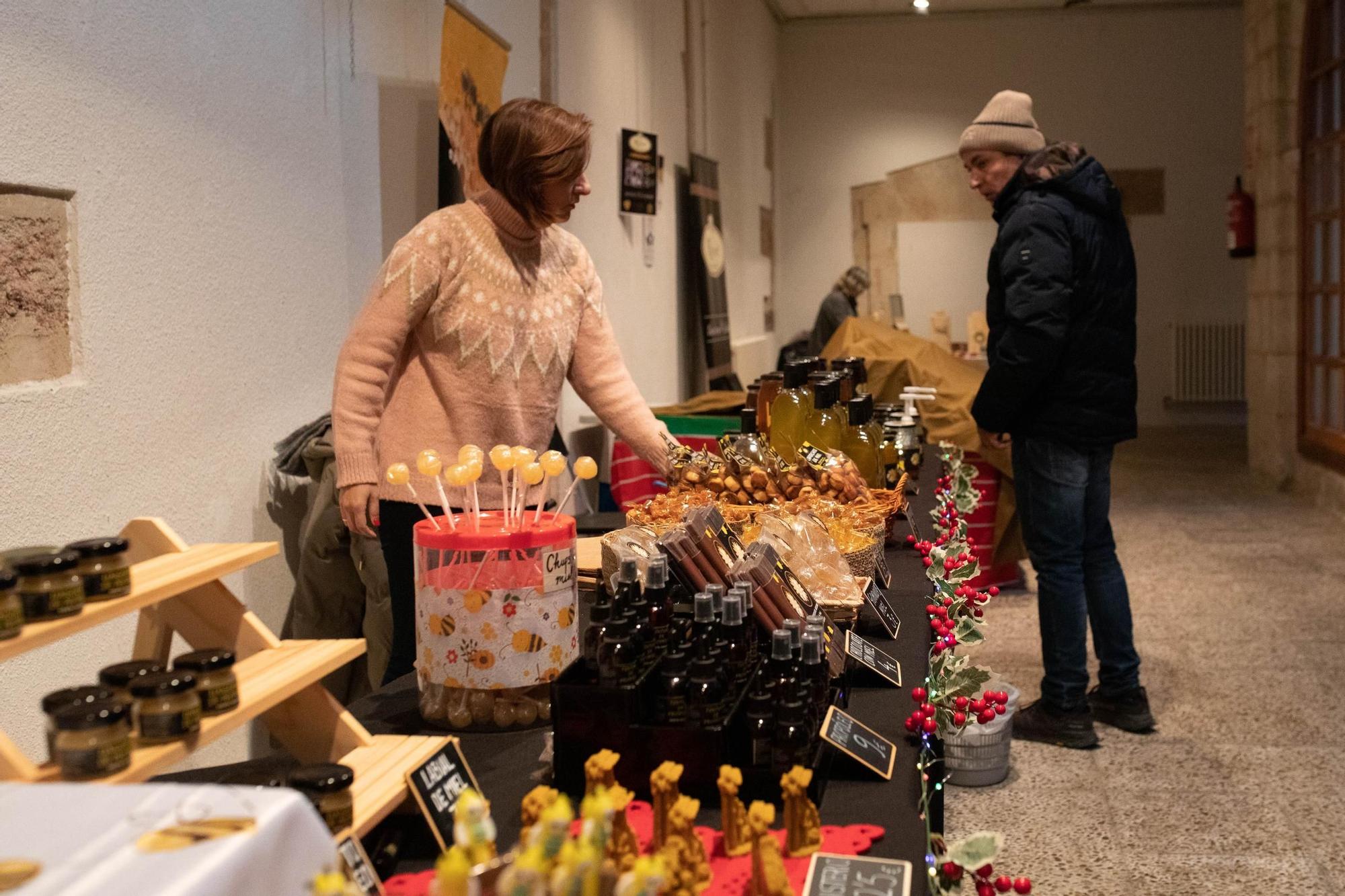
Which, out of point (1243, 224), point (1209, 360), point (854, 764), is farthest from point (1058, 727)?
point (1209, 360)

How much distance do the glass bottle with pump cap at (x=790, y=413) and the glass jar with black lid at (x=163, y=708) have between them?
1.78 meters

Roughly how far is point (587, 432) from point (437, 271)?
323 centimetres

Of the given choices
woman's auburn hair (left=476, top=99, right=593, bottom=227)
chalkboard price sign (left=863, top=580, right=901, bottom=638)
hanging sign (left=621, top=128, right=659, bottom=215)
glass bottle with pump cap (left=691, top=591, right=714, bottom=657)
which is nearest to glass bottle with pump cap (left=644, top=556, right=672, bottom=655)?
glass bottle with pump cap (left=691, top=591, right=714, bottom=657)

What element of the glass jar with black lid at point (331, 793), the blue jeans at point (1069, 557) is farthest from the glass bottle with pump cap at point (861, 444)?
the glass jar with black lid at point (331, 793)

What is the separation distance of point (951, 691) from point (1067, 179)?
6.16ft

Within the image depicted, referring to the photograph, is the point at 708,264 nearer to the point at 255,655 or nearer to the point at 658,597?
the point at 658,597

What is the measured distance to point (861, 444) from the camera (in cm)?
Answer: 273

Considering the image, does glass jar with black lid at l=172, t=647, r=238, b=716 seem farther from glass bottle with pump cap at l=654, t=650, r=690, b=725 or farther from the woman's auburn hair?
the woman's auburn hair

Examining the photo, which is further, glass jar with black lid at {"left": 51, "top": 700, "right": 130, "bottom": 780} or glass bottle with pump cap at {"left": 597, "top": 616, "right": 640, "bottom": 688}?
glass bottle with pump cap at {"left": 597, "top": 616, "right": 640, "bottom": 688}

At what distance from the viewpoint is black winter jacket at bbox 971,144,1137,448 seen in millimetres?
3494

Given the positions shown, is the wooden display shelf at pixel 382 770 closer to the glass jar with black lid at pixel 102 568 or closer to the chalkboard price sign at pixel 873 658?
the glass jar with black lid at pixel 102 568

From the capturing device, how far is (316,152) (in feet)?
10.7

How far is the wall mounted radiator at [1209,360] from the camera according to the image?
12102 mm

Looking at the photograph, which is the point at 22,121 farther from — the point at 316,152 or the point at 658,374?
the point at 658,374
